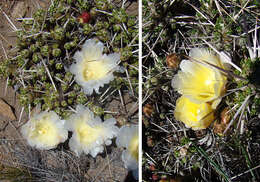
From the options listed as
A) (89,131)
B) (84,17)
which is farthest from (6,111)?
(84,17)

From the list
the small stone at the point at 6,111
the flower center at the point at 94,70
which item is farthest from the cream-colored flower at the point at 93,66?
the small stone at the point at 6,111

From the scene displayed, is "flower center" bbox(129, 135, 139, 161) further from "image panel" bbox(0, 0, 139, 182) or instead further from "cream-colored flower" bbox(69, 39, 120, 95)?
"cream-colored flower" bbox(69, 39, 120, 95)

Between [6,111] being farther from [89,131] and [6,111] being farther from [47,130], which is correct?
[89,131]

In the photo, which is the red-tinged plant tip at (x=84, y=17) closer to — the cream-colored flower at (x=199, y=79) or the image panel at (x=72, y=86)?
the image panel at (x=72, y=86)

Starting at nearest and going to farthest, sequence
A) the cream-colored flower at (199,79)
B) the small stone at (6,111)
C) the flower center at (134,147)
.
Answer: the cream-colored flower at (199,79) < the flower center at (134,147) < the small stone at (6,111)

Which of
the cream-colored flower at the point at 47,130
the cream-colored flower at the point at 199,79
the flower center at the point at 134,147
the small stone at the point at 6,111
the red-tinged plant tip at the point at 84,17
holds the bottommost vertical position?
the flower center at the point at 134,147

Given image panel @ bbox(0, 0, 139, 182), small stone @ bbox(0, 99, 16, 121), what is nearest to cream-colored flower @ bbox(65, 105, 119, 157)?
image panel @ bbox(0, 0, 139, 182)

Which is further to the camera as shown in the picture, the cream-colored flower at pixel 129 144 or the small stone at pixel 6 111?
the small stone at pixel 6 111
